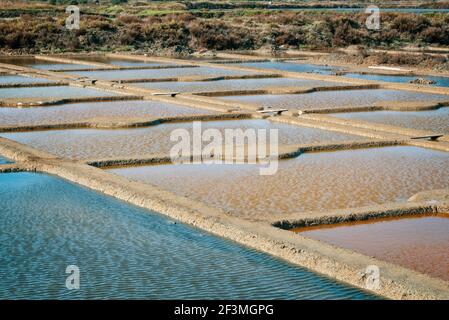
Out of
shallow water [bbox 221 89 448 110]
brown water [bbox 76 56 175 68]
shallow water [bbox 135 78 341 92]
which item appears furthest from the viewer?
brown water [bbox 76 56 175 68]

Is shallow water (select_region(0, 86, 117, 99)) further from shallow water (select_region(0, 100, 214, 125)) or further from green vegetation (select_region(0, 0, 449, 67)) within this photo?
green vegetation (select_region(0, 0, 449, 67))

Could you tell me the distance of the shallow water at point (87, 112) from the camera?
37.2ft

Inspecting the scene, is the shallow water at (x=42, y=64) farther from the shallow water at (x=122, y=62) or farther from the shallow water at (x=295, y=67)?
the shallow water at (x=295, y=67)

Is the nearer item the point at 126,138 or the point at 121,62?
the point at 126,138

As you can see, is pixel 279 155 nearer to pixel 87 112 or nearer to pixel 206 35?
pixel 87 112

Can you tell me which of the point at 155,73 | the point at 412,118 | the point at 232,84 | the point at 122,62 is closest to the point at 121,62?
the point at 122,62

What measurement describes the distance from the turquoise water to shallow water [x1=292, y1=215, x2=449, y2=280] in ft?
2.11

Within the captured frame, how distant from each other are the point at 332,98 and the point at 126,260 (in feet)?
30.4

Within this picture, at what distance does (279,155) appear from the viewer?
28.6 feet

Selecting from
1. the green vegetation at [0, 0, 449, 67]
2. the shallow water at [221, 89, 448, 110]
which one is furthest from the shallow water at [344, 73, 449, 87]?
the green vegetation at [0, 0, 449, 67]

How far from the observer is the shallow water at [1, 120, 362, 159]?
29.7 feet

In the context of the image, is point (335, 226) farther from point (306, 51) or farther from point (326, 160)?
point (306, 51)

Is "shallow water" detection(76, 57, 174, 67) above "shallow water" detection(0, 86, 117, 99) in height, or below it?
below
